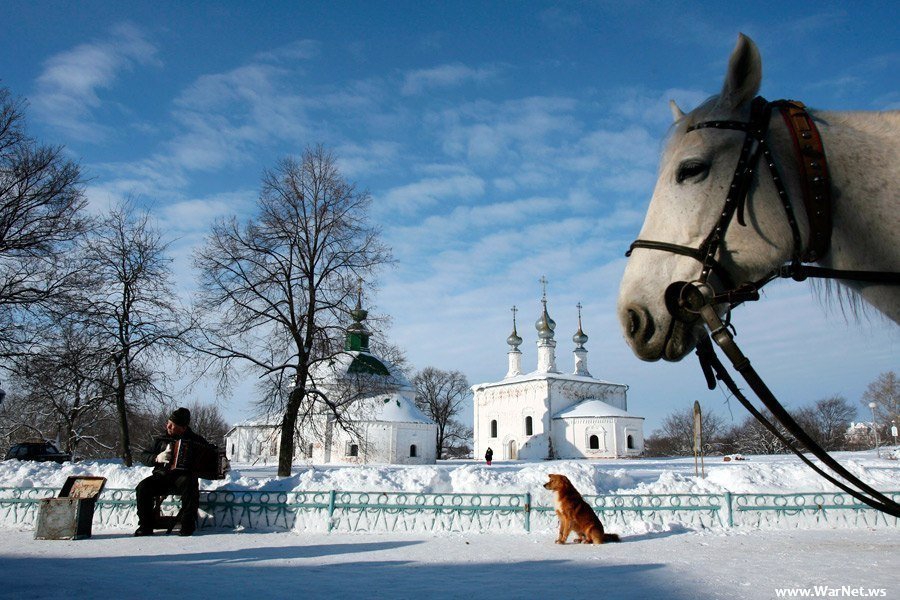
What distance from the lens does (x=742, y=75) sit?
2195 mm

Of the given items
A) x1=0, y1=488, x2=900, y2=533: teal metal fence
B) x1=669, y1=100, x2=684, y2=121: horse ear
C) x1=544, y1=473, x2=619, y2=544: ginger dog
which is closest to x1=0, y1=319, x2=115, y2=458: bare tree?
x1=0, y1=488, x2=900, y2=533: teal metal fence

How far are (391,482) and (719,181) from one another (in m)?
10.6

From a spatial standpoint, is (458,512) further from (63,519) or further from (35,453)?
(35,453)

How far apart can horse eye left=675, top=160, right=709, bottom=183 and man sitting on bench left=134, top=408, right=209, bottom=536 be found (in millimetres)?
9239

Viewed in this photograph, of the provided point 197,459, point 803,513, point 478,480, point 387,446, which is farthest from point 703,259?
point 387,446

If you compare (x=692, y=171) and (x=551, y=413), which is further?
(x=551, y=413)

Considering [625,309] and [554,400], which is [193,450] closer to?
[625,309]

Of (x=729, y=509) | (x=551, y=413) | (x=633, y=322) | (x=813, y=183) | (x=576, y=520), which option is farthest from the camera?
(x=551, y=413)

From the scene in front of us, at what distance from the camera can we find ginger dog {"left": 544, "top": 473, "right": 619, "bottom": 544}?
845 cm

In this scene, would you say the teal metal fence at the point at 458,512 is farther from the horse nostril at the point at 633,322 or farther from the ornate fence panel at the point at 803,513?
the horse nostril at the point at 633,322

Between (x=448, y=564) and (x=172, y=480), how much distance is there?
201 inches

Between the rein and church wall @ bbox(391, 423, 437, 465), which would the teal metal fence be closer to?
the rein

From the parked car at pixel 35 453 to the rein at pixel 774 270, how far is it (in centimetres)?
2844

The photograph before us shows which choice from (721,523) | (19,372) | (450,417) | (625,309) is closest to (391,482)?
(721,523)
